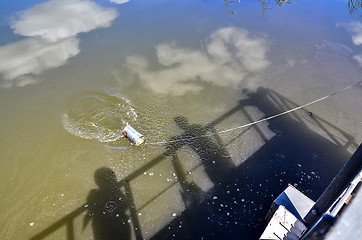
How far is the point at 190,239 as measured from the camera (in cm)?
435

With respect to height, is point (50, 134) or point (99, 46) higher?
point (99, 46)

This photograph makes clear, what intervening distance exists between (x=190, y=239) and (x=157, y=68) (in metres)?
5.17

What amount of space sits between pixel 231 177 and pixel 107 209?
248 cm

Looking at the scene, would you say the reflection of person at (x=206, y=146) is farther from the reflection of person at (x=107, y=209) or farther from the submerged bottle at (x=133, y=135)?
the reflection of person at (x=107, y=209)

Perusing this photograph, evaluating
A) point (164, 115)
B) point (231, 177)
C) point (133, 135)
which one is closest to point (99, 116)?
point (133, 135)

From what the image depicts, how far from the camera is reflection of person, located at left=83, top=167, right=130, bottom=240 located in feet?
14.6

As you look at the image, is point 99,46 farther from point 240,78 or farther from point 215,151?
point 215,151

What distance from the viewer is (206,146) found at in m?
5.82

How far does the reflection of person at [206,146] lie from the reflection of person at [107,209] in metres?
1.46

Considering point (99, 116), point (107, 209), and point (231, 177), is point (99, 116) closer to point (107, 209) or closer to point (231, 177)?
point (107, 209)

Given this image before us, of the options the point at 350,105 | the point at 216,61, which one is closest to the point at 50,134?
the point at 216,61

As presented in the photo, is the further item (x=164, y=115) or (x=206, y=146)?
(x=164, y=115)

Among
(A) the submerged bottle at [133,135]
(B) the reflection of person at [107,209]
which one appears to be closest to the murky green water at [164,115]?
(B) the reflection of person at [107,209]

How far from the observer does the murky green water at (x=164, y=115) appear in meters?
4.77
